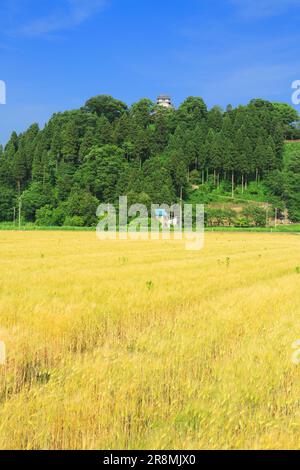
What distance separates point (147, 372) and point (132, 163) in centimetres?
12839

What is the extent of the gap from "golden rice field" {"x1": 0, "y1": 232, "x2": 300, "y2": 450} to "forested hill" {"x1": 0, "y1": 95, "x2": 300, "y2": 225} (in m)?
93.0

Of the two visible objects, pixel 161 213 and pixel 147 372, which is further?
pixel 161 213

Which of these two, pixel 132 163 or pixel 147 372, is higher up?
pixel 132 163

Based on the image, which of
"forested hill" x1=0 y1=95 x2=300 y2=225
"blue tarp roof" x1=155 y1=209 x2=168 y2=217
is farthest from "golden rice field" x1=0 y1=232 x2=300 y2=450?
"forested hill" x1=0 y1=95 x2=300 y2=225

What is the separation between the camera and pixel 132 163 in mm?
130500

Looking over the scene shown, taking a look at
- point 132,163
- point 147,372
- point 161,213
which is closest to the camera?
point 147,372

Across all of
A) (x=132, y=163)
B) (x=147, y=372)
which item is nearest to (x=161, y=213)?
(x=132, y=163)

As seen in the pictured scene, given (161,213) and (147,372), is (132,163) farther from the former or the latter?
(147,372)

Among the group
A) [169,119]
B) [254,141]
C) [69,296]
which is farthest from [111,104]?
[69,296]

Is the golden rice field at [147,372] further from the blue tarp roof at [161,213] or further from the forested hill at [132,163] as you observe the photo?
the forested hill at [132,163]

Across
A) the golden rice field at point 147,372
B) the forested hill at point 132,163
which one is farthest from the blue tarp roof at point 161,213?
the golden rice field at point 147,372

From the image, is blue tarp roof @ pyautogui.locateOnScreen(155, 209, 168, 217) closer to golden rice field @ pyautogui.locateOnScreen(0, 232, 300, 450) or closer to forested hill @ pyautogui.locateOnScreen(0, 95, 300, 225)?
forested hill @ pyautogui.locateOnScreen(0, 95, 300, 225)

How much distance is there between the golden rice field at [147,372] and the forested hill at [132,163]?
305ft

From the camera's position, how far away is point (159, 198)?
10569 centimetres
